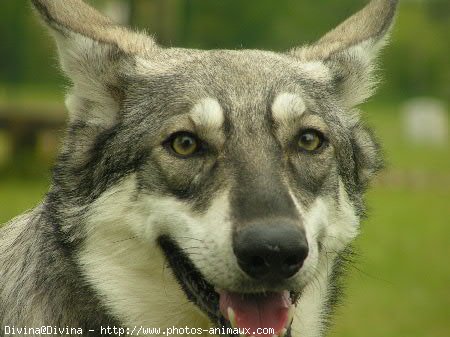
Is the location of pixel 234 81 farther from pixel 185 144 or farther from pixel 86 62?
pixel 86 62

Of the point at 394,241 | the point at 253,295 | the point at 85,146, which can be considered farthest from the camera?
the point at 394,241

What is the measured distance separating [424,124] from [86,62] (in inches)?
1023

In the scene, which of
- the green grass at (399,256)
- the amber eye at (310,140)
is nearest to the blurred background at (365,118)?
the green grass at (399,256)

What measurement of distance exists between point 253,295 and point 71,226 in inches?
42.4

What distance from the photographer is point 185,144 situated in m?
4.61

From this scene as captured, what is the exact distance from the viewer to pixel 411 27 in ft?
105

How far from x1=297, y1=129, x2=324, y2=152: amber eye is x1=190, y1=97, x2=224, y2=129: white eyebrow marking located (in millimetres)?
470

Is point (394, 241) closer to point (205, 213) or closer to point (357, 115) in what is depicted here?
point (357, 115)

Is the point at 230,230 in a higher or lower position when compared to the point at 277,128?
lower

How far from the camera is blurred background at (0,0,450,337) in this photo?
34.2ft

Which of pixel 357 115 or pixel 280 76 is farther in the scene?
pixel 357 115

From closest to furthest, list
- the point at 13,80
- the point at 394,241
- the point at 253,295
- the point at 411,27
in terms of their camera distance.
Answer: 1. the point at 253,295
2. the point at 394,241
3. the point at 13,80
4. the point at 411,27

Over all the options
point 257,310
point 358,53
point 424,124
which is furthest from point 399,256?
point 424,124

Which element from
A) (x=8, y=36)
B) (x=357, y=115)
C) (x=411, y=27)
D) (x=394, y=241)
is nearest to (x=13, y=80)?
(x=8, y=36)
